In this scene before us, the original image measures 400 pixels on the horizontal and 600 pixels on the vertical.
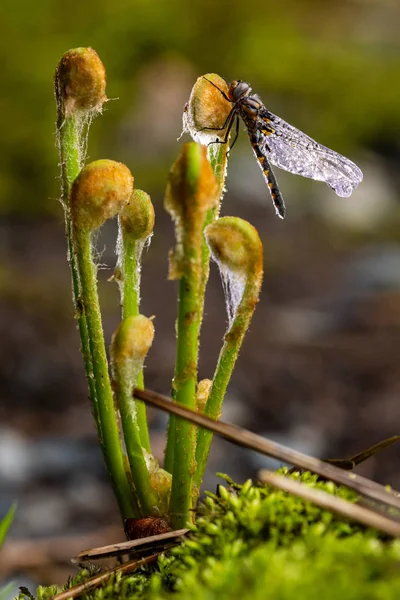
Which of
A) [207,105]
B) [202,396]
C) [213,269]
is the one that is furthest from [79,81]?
[213,269]

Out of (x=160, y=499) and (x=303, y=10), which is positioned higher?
(x=303, y=10)

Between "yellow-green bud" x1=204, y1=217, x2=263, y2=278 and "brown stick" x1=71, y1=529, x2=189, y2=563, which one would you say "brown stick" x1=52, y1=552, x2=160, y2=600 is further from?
"yellow-green bud" x1=204, y1=217, x2=263, y2=278

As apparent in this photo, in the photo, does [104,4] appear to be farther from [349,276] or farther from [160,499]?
[160,499]

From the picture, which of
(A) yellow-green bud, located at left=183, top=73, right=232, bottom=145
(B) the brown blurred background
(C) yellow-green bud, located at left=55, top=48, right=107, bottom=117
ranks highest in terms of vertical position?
(B) the brown blurred background

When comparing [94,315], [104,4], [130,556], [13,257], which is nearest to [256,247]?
[94,315]

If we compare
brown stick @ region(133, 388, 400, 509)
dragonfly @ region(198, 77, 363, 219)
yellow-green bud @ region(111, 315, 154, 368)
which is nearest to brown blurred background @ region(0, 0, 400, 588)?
yellow-green bud @ region(111, 315, 154, 368)

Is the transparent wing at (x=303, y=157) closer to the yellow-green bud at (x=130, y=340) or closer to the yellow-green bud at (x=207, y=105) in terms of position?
the yellow-green bud at (x=207, y=105)
